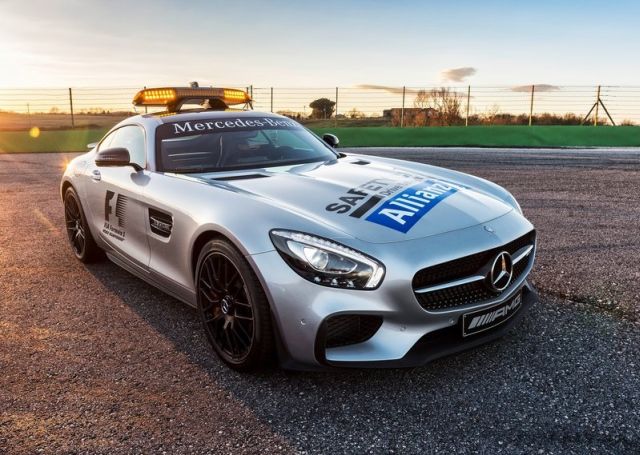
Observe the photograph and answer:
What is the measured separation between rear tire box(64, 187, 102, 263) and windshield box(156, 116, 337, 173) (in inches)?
49.8

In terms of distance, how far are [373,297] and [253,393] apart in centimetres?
80

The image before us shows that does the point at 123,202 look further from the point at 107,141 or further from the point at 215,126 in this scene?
the point at 107,141

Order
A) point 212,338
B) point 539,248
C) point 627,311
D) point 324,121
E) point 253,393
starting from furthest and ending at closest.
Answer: point 324,121 → point 539,248 → point 627,311 → point 212,338 → point 253,393

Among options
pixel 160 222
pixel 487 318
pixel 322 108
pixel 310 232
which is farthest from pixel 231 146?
pixel 322 108

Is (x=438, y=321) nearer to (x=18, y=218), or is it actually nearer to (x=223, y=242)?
(x=223, y=242)

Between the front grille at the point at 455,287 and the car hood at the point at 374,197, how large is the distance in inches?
7.3

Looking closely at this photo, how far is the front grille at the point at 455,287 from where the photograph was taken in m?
2.63

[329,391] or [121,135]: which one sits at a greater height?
[121,135]

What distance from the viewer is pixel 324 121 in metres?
23.2

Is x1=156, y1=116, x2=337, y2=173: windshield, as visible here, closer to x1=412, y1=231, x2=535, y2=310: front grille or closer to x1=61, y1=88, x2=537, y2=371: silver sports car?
x1=61, y1=88, x2=537, y2=371: silver sports car

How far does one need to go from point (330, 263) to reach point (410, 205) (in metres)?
0.71

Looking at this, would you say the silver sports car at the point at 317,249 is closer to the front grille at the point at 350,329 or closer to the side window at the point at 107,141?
the front grille at the point at 350,329

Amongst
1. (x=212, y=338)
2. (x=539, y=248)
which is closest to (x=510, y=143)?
(x=539, y=248)

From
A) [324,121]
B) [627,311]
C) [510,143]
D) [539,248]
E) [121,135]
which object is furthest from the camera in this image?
[324,121]
